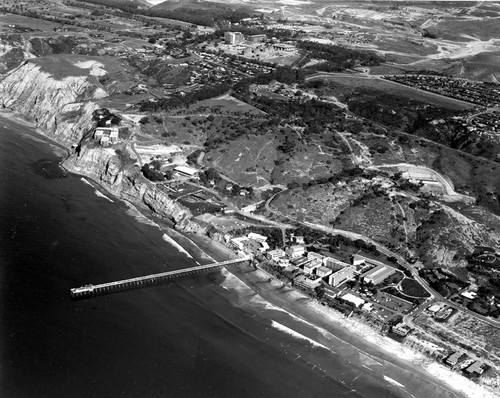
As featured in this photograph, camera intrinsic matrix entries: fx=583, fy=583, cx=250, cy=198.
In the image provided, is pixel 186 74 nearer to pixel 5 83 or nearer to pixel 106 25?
pixel 5 83

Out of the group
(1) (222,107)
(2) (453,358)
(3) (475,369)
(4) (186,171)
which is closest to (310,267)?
(2) (453,358)

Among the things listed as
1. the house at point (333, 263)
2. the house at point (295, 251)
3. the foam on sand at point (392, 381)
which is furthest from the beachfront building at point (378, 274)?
the foam on sand at point (392, 381)

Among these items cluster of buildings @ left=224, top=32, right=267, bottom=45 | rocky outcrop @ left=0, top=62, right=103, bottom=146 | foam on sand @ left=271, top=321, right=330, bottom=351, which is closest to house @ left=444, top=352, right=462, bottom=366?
foam on sand @ left=271, top=321, right=330, bottom=351

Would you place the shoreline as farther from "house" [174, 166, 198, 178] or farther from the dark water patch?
Answer: the dark water patch

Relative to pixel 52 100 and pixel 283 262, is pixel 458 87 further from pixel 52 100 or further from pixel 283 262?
pixel 52 100

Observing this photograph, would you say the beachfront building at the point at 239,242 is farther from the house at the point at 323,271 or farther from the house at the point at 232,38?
the house at the point at 232,38

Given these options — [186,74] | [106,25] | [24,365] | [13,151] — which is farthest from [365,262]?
[106,25]
